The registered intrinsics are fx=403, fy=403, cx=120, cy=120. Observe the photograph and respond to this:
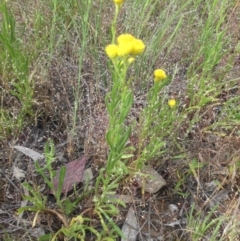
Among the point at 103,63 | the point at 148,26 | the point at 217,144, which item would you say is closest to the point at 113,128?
the point at 217,144

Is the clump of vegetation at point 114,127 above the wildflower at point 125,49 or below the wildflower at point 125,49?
below

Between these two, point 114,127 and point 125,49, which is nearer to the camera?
point 125,49

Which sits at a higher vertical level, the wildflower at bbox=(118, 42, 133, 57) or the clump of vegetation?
the wildflower at bbox=(118, 42, 133, 57)

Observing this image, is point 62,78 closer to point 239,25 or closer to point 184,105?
point 184,105

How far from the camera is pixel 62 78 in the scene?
1.76 m

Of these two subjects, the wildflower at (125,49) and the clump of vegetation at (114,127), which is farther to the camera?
the clump of vegetation at (114,127)

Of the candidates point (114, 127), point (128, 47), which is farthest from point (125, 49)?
point (114, 127)

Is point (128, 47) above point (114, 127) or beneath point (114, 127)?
above

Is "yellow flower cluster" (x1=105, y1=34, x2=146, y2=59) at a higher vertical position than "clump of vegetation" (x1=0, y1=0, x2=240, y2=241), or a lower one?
higher

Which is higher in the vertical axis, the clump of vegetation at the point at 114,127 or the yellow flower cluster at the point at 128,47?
the yellow flower cluster at the point at 128,47

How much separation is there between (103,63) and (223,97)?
0.59 m

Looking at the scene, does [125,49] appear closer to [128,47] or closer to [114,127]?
[128,47]

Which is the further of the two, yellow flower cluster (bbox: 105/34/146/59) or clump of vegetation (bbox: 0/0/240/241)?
clump of vegetation (bbox: 0/0/240/241)

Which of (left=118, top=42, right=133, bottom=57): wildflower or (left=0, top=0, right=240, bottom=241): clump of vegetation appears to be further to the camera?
(left=0, top=0, right=240, bottom=241): clump of vegetation
